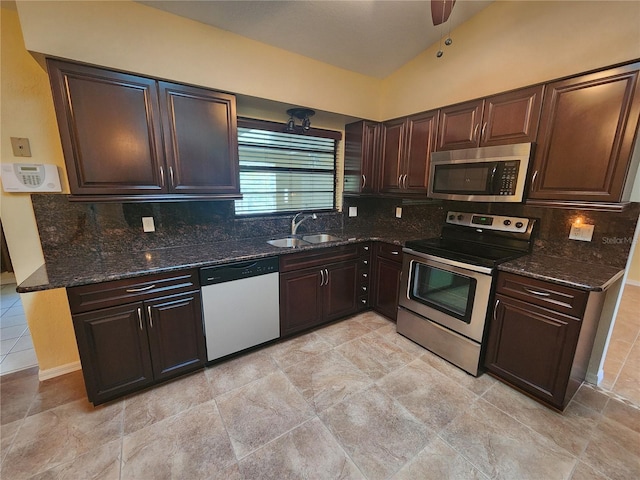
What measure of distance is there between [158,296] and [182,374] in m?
0.72

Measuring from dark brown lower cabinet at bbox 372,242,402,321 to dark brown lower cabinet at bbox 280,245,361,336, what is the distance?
24cm

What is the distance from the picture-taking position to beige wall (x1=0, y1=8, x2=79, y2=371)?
1.68 metres

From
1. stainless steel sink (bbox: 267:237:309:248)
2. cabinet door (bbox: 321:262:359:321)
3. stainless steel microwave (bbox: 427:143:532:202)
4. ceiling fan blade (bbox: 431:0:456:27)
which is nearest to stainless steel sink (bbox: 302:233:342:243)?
stainless steel sink (bbox: 267:237:309:248)

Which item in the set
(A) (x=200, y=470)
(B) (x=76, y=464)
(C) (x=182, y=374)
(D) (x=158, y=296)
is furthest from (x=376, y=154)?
(B) (x=76, y=464)

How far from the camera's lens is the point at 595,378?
2045 mm

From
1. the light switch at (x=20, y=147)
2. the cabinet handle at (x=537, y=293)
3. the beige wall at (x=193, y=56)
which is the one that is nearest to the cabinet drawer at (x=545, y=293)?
the cabinet handle at (x=537, y=293)

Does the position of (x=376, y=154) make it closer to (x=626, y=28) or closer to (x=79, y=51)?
(x=626, y=28)

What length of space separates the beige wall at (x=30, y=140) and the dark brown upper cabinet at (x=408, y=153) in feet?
9.40

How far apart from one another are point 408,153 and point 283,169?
1.35 m

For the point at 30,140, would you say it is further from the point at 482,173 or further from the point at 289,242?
the point at 482,173

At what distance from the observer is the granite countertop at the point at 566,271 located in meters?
1.59

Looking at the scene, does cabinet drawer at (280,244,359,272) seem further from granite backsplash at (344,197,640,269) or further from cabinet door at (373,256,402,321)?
granite backsplash at (344,197,640,269)

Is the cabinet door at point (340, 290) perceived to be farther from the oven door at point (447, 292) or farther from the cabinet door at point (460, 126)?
the cabinet door at point (460, 126)

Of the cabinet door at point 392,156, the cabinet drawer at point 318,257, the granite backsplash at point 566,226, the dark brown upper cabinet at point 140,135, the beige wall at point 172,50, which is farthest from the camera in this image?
the cabinet door at point 392,156
